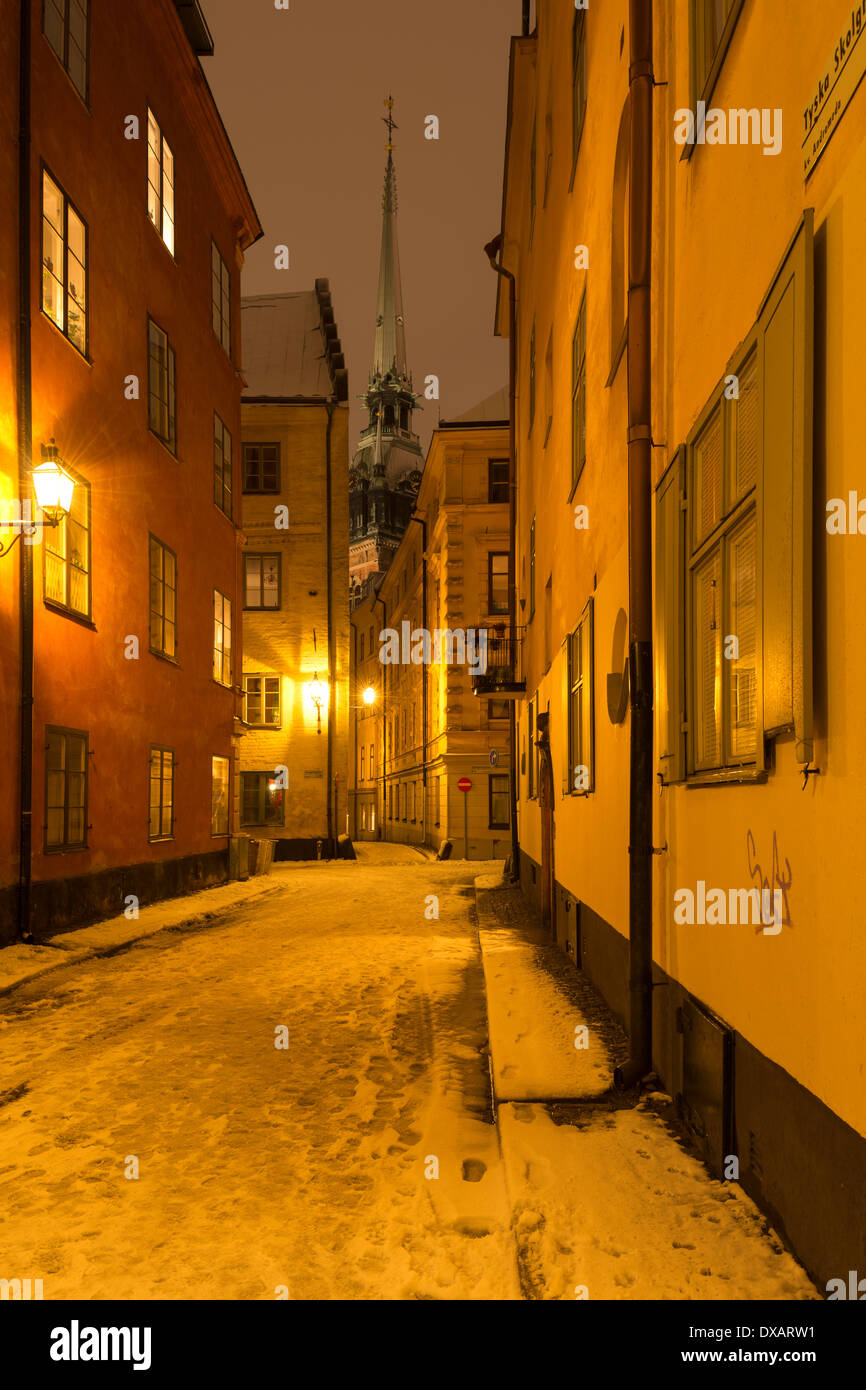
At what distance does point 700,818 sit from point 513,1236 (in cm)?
192

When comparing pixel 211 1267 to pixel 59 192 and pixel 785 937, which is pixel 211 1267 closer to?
pixel 785 937

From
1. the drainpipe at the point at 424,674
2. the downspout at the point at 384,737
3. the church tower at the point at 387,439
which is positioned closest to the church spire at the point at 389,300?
the church tower at the point at 387,439

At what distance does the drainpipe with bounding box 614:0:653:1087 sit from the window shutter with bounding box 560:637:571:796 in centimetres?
414

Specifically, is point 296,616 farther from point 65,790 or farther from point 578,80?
point 578,80

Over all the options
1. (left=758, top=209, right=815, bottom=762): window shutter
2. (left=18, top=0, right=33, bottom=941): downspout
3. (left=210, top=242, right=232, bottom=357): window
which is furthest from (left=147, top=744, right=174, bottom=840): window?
(left=758, top=209, right=815, bottom=762): window shutter

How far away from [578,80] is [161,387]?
869cm

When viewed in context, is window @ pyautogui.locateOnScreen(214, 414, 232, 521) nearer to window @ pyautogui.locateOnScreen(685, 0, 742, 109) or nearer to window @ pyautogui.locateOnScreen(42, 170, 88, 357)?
window @ pyautogui.locateOnScreen(42, 170, 88, 357)

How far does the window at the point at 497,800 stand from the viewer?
3134 cm

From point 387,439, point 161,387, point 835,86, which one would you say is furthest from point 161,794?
point 387,439

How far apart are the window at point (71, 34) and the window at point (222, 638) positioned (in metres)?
8.91

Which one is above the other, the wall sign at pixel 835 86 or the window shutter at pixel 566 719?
the wall sign at pixel 835 86

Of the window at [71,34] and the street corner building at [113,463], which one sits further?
the window at [71,34]

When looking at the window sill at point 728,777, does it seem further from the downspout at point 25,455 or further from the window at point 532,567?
the window at point 532,567
